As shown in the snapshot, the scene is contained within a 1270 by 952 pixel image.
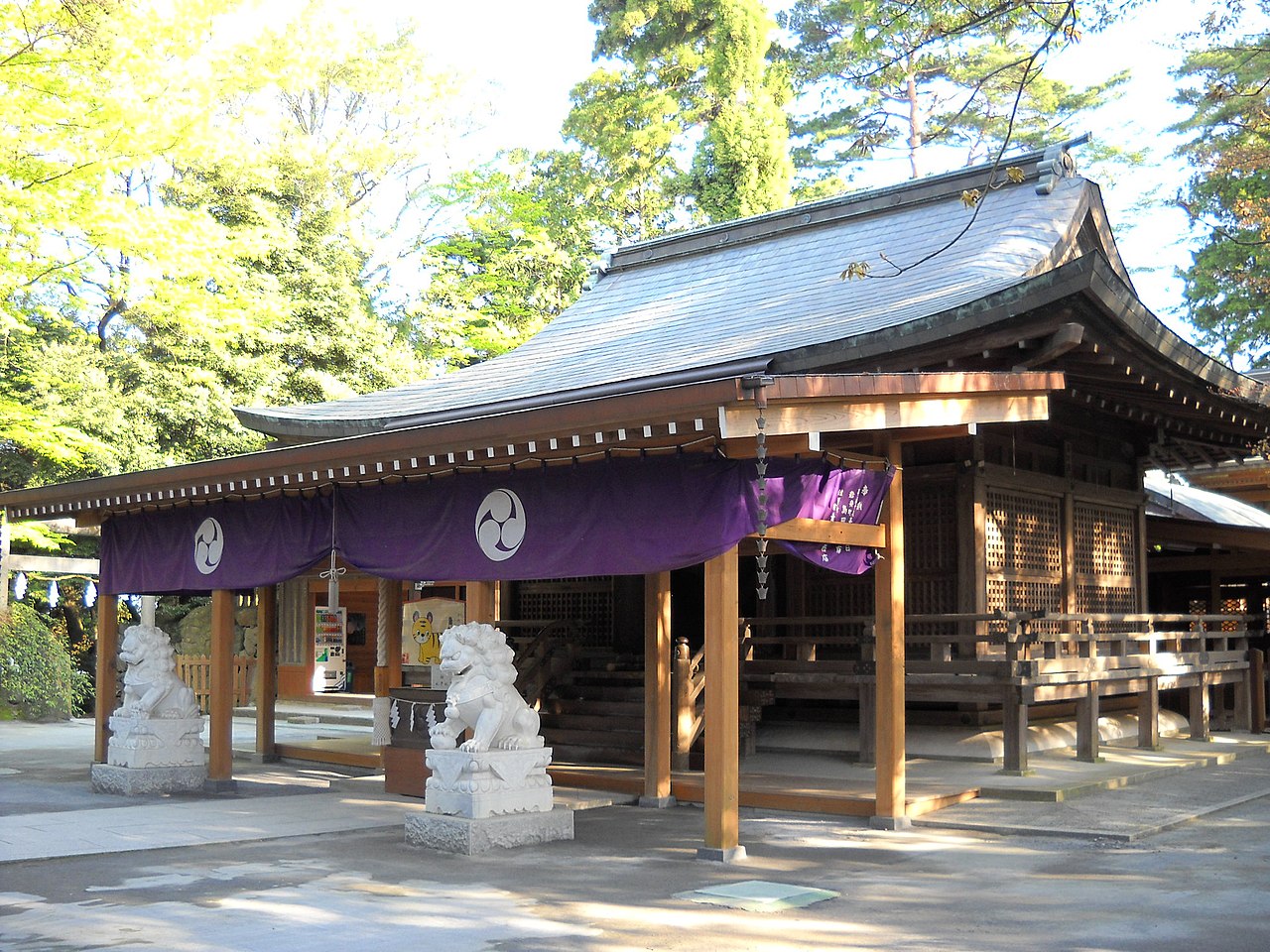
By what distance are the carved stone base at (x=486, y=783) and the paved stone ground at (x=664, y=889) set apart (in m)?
0.36

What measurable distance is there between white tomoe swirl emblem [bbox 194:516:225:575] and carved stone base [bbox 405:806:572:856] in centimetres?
443

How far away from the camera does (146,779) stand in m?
11.5

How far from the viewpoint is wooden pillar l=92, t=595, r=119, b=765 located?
13422 mm

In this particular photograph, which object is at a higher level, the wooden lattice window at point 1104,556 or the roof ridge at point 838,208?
the roof ridge at point 838,208

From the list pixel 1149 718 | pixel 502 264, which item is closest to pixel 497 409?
pixel 1149 718

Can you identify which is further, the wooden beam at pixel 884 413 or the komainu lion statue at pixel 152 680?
the komainu lion statue at pixel 152 680

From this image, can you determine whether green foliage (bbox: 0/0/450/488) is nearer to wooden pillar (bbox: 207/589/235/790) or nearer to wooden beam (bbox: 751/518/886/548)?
wooden pillar (bbox: 207/589/235/790)

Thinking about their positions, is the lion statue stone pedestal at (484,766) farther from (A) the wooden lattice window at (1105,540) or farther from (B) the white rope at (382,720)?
(A) the wooden lattice window at (1105,540)

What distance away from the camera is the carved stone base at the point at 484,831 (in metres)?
8.19

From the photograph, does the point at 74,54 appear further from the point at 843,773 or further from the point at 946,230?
the point at 843,773

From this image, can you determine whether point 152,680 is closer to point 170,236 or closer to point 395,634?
point 395,634

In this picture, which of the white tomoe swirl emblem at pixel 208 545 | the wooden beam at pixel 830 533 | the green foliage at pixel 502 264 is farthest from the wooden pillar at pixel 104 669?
the green foliage at pixel 502 264

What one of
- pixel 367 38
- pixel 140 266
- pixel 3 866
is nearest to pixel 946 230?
pixel 3 866

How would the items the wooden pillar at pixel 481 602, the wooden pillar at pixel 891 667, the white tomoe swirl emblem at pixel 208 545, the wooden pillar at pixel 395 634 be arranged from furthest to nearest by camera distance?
1. the wooden pillar at pixel 395 634
2. the white tomoe swirl emblem at pixel 208 545
3. the wooden pillar at pixel 481 602
4. the wooden pillar at pixel 891 667
